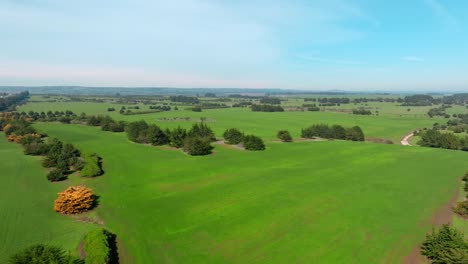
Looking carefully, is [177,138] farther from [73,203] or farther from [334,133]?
[334,133]

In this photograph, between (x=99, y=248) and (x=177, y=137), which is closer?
(x=99, y=248)

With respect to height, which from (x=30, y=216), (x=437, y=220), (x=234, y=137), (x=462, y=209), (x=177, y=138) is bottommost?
(x=30, y=216)

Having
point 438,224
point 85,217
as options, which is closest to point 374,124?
point 438,224

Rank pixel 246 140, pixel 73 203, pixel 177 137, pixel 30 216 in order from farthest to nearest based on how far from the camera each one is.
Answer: pixel 177 137
pixel 246 140
pixel 73 203
pixel 30 216

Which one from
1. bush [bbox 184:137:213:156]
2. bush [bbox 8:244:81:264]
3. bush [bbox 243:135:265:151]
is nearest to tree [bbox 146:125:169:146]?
bush [bbox 184:137:213:156]

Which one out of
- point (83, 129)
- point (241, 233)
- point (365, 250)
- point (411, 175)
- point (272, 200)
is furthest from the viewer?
point (83, 129)

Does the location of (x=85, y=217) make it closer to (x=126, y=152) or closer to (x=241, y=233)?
(x=241, y=233)

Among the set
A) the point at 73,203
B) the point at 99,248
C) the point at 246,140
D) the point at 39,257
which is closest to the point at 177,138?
the point at 246,140
